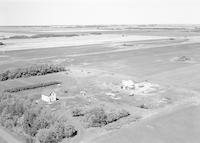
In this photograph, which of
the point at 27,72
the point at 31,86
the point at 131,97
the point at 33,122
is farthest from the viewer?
the point at 27,72

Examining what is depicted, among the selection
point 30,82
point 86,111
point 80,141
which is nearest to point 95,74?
point 30,82

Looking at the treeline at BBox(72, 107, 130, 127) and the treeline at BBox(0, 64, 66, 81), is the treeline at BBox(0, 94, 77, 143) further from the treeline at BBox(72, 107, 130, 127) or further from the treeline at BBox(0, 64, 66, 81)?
the treeline at BBox(0, 64, 66, 81)

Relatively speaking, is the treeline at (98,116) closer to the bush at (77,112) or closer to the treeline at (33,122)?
the bush at (77,112)

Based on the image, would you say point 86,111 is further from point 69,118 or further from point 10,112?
point 10,112

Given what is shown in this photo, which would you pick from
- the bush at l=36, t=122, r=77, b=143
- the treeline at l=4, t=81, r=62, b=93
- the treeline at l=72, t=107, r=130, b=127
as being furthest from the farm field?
the treeline at l=4, t=81, r=62, b=93

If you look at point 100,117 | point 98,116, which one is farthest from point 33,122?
point 100,117

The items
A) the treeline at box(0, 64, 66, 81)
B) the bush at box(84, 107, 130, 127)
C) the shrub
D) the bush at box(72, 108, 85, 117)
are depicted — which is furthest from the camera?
the treeline at box(0, 64, 66, 81)

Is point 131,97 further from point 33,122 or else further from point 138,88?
point 33,122
